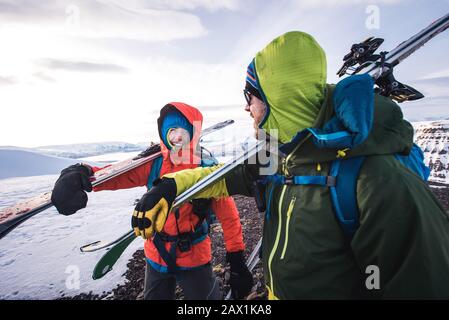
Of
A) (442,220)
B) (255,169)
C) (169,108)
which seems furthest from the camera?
(169,108)

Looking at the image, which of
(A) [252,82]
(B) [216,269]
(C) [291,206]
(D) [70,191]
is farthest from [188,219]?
(B) [216,269]

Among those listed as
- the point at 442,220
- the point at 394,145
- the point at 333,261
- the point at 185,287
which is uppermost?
the point at 394,145

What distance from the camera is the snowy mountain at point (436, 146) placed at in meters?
17.3

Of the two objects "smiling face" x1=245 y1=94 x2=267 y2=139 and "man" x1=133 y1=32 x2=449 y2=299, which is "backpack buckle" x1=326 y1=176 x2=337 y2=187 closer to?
"man" x1=133 y1=32 x2=449 y2=299

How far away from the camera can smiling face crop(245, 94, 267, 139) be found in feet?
4.95

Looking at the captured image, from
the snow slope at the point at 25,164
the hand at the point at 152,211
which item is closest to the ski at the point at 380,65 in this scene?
the hand at the point at 152,211

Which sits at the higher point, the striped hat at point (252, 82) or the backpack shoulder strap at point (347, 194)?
the striped hat at point (252, 82)

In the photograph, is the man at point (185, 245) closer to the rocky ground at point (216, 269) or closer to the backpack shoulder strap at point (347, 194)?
the rocky ground at point (216, 269)

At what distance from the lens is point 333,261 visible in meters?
1.06

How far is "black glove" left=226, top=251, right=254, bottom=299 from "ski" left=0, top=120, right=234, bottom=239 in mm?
1595

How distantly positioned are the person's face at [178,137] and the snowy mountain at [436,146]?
2068 cm
